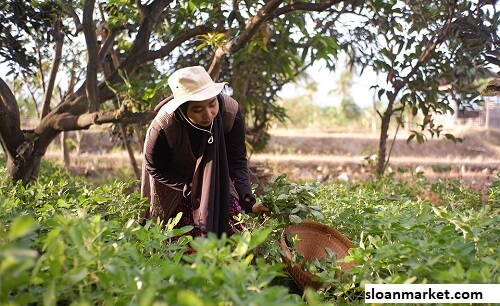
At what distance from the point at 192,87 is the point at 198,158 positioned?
409 mm

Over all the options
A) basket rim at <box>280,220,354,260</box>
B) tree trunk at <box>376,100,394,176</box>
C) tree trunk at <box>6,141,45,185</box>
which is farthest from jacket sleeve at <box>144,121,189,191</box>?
tree trunk at <box>376,100,394,176</box>

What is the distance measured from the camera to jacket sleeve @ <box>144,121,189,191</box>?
270 centimetres

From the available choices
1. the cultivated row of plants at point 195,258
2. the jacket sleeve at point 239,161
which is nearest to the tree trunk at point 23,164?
the cultivated row of plants at point 195,258

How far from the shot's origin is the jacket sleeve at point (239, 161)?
2.80m

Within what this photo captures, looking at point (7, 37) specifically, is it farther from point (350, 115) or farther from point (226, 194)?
point (350, 115)

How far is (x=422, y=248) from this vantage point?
5.51 ft

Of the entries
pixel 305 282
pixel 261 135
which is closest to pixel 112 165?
pixel 261 135

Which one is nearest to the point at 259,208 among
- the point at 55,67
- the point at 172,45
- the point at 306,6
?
the point at 306,6

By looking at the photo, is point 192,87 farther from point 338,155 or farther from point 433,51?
point 338,155

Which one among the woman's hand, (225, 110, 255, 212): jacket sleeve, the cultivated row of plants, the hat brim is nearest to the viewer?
the cultivated row of plants

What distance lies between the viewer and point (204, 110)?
2461 millimetres

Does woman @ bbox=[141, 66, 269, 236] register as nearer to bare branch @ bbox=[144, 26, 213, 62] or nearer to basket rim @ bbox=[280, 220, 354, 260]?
basket rim @ bbox=[280, 220, 354, 260]

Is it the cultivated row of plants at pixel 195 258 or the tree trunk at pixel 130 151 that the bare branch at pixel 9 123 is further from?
the cultivated row of plants at pixel 195 258

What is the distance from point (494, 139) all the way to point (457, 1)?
26.7 ft
